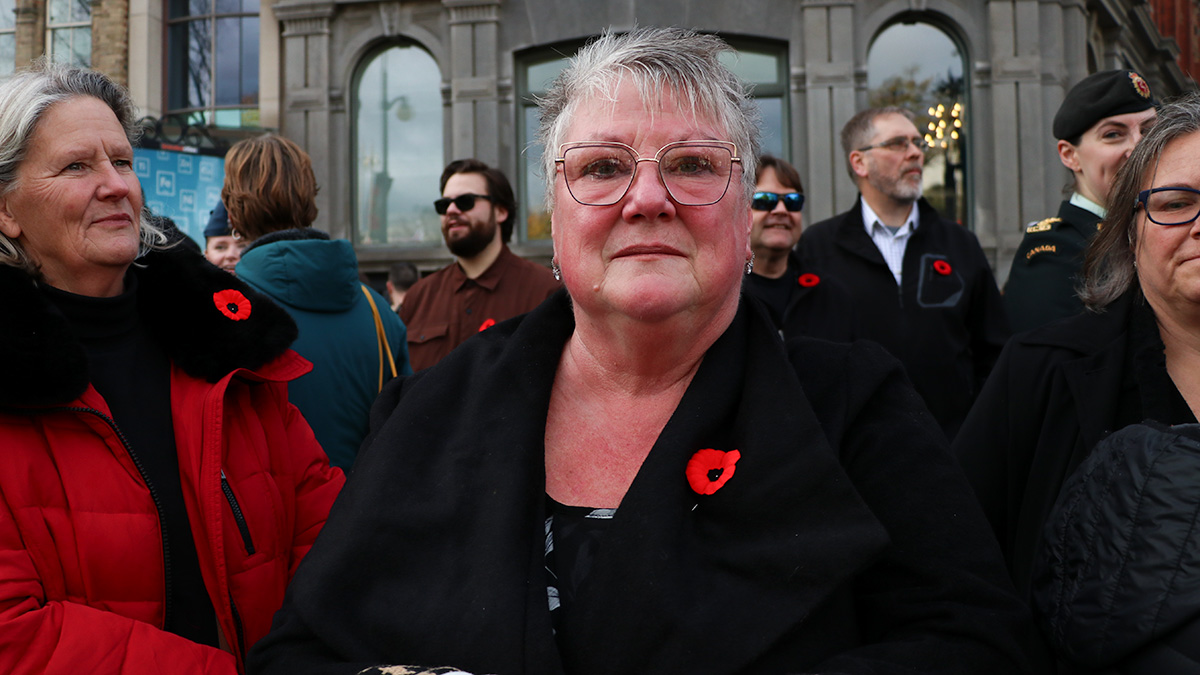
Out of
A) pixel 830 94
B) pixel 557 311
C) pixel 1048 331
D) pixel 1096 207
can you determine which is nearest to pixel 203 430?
pixel 557 311

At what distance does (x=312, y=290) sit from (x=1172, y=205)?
2.59m

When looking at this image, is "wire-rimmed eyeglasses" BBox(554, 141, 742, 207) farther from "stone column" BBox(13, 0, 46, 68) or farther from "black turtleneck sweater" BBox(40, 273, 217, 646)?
"stone column" BBox(13, 0, 46, 68)

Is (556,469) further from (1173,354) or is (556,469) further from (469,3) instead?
(469,3)

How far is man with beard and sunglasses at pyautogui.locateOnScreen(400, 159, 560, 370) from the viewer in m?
5.29

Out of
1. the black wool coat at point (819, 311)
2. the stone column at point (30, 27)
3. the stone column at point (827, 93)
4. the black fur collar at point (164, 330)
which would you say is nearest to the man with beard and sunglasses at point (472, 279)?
the black wool coat at point (819, 311)

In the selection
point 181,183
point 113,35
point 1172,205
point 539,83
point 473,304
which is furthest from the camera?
point 113,35

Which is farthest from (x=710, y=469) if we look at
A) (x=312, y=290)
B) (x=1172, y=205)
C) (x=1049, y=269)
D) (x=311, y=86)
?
(x=311, y=86)

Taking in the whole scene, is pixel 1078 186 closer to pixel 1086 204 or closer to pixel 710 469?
pixel 1086 204

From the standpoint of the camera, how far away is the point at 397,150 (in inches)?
524

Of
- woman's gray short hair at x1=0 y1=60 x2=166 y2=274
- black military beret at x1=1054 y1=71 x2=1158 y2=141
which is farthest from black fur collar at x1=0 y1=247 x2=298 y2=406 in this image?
black military beret at x1=1054 y1=71 x2=1158 y2=141

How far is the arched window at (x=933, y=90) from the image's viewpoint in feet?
41.1

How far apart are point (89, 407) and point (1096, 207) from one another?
3.59 metres

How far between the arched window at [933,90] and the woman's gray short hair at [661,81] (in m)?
11.2

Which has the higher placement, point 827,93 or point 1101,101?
point 827,93
